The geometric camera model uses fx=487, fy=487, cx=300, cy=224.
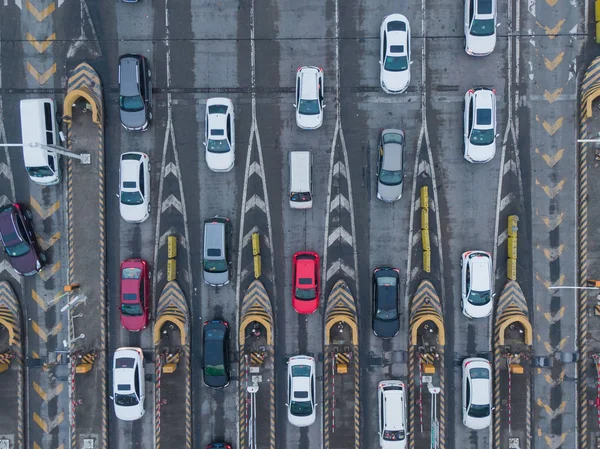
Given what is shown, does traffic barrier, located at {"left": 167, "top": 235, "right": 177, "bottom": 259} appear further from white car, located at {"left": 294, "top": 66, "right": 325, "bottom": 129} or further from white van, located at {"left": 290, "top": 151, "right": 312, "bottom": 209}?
white car, located at {"left": 294, "top": 66, "right": 325, "bottom": 129}

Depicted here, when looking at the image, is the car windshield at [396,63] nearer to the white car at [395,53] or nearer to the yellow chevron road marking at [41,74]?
the white car at [395,53]

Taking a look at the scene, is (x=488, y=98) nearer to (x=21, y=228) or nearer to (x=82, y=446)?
(x=21, y=228)

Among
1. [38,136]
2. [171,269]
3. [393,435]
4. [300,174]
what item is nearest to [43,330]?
[171,269]

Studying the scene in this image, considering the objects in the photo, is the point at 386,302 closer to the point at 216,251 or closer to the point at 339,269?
the point at 339,269

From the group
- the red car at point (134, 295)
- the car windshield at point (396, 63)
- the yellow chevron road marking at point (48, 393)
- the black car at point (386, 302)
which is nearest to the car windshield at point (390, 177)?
the black car at point (386, 302)

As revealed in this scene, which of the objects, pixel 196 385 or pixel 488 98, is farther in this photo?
pixel 196 385

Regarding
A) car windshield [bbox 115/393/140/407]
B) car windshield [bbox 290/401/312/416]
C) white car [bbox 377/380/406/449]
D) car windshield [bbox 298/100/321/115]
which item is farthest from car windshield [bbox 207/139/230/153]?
white car [bbox 377/380/406/449]

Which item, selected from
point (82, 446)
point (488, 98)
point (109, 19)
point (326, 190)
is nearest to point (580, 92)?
point (488, 98)
